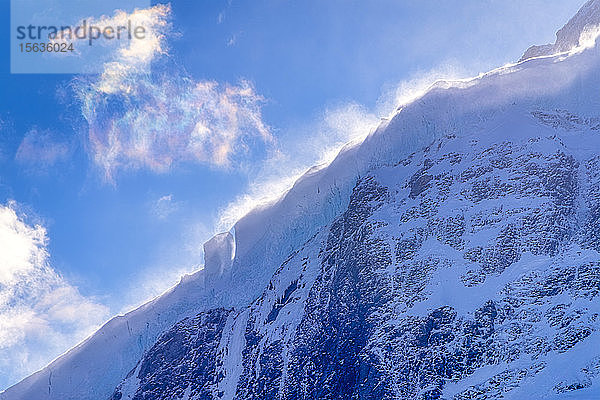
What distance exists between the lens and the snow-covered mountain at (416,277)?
3872 centimetres

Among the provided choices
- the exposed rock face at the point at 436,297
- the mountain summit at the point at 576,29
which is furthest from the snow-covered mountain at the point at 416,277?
the mountain summit at the point at 576,29

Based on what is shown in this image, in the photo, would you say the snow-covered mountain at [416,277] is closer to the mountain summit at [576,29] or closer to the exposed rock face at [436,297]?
the exposed rock face at [436,297]

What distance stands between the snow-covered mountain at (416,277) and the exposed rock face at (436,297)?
0.43ft

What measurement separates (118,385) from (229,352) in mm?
15384

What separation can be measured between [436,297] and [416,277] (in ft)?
9.44

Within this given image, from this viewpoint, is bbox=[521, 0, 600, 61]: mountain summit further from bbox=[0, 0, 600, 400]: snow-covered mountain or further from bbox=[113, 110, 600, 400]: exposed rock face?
bbox=[113, 110, 600, 400]: exposed rock face

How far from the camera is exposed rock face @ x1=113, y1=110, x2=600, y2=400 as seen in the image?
124 ft

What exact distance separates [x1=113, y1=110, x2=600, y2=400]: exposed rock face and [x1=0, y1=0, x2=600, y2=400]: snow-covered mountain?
131 millimetres

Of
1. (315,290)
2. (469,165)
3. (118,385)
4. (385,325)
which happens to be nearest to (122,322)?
(118,385)

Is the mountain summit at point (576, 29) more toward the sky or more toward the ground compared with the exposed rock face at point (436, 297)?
more toward the sky

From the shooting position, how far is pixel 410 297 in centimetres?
4444

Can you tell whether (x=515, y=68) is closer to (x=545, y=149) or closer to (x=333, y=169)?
(x=545, y=149)

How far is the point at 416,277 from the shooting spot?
45562 millimetres

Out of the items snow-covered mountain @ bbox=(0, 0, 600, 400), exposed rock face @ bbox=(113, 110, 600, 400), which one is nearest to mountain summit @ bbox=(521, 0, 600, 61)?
snow-covered mountain @ bbox=(0, 0, 600, 400)
